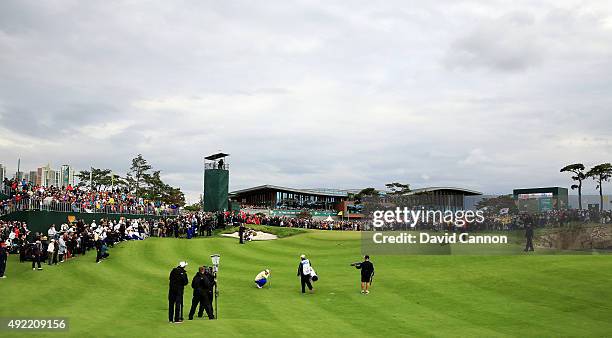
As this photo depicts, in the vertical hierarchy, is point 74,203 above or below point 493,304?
above

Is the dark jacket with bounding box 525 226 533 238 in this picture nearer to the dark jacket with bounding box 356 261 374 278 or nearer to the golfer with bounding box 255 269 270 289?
the dark jacket with bounding box 356 261 374 278

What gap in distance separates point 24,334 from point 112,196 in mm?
46249

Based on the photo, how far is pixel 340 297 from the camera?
25469 mm

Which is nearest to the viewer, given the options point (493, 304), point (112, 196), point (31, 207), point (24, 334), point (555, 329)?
point (24, 334)

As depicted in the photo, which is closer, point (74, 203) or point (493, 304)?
point (493, 304)

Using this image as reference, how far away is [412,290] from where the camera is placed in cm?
2648

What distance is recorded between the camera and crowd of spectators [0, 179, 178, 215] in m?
43.5

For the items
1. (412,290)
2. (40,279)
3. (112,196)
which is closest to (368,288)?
(412,290)

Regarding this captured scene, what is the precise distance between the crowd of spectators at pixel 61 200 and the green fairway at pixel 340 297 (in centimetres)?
934

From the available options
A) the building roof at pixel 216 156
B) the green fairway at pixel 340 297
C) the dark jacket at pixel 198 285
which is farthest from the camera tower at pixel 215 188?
the dark jacket at pixel 198 285

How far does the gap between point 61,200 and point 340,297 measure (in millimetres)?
30905

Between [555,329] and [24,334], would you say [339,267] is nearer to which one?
[555,329]

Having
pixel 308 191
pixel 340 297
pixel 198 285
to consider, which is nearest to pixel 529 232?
pixel 340 297

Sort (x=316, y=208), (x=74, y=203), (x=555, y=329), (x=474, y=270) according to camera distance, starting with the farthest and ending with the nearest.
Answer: (x=316, y=208) → (x=74, y=203) → (x=474, y=270) → (x=555, y=329)
